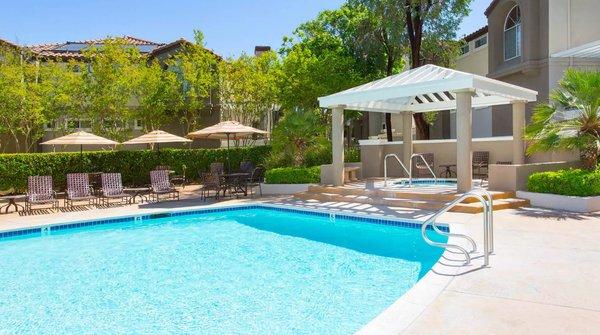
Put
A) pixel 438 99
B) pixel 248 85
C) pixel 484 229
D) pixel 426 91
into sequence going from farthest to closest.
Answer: pixel 248 85 → pixel 438 99 → pixel 426 91 → pixel 484 229

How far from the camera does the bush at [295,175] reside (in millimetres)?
18156

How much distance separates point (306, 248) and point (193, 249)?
2.69m

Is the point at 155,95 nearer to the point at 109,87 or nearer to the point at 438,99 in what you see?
the point at 109,87

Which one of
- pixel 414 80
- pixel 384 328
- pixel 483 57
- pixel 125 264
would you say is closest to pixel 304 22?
pixel 483 57

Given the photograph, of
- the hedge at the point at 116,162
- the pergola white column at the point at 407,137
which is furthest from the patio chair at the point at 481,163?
the hedge at the point at 116,162

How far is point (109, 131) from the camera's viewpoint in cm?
2494

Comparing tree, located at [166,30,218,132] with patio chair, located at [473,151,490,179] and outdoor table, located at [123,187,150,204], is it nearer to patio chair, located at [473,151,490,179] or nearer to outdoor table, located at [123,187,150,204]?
outdoor table, located at [123,187,150,204]

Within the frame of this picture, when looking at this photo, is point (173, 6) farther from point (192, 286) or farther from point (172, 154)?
point (192, 286)

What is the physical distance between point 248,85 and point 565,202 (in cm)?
1847

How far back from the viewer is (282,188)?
1862 cm

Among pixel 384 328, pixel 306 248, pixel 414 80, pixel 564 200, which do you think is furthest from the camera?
pixel 414 80

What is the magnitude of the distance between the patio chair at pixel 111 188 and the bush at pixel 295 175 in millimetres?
5827

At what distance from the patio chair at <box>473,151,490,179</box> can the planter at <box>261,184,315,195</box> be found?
7.00 m

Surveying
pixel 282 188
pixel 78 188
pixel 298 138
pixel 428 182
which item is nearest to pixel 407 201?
pixel 428 182
